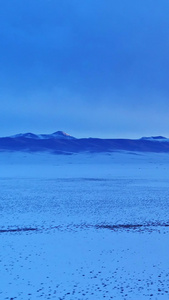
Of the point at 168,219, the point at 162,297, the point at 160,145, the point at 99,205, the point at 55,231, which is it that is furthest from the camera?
the point at 160,145

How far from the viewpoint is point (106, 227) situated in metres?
11.2

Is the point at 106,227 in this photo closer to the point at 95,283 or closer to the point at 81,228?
the point at 81,228

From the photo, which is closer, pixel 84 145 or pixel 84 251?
pixel 84 251

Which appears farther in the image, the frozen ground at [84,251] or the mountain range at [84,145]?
the mountain range at [84,145]

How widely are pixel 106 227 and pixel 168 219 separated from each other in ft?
10.1

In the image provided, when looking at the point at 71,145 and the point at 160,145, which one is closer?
the point at 71,145

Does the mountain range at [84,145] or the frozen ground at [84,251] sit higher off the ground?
the mountain range at [84,145]

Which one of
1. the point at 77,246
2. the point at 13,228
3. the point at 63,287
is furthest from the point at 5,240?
the point at 63,287

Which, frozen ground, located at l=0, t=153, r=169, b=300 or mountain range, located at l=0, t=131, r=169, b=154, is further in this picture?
mountain range, located at l=0, t=131, r=169, b=154

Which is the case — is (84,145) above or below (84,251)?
above

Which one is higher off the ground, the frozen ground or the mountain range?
the mountain range

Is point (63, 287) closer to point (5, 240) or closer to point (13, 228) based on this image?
point (5, 240)

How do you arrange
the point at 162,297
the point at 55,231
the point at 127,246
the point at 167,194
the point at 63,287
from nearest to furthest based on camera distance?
the point at 162,297
the point at 63,287
the point at 127,246
the point at 55,231
the point at 167,194

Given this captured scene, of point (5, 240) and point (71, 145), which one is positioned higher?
point (71, 145)
